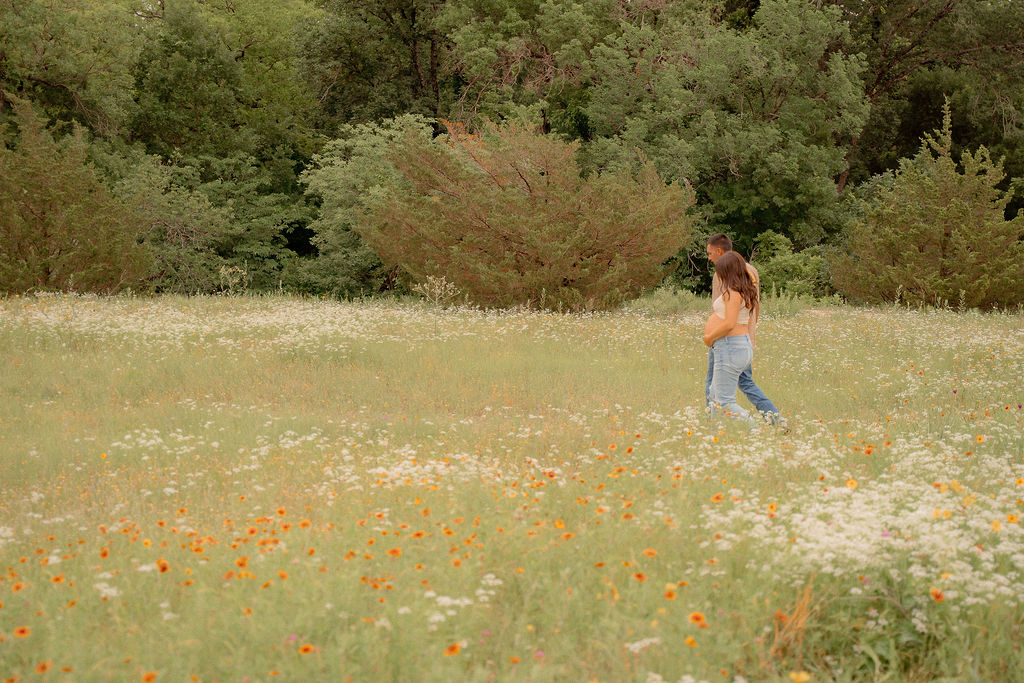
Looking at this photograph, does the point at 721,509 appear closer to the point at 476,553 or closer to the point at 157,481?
the point at 476,553

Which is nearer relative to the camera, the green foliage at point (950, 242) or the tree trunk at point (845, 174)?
the green foliage at point (950, 242)

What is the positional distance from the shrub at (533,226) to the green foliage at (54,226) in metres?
7.13

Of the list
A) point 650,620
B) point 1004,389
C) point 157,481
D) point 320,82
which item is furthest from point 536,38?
point 650,620

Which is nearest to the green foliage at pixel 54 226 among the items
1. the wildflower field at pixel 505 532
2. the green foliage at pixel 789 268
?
the wildflower field at pixel 505 532

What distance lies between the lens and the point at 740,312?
8156mm

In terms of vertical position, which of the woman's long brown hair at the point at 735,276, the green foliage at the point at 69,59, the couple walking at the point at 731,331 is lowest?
the couple walking at the point at 731,331

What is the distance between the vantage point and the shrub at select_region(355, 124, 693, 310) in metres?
19.2

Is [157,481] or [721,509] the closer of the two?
[721,509]

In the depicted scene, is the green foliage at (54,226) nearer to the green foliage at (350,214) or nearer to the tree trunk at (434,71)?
the green foliage at (350,214)

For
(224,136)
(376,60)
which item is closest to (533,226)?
(376,60)

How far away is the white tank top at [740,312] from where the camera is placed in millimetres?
8039

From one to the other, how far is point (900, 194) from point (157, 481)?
67.3ft

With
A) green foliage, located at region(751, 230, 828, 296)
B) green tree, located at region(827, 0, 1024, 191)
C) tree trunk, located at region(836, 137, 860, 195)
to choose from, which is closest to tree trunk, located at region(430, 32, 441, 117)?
green foliage, located at region(751, 230, 828, 296)

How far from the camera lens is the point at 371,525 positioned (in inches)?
187
